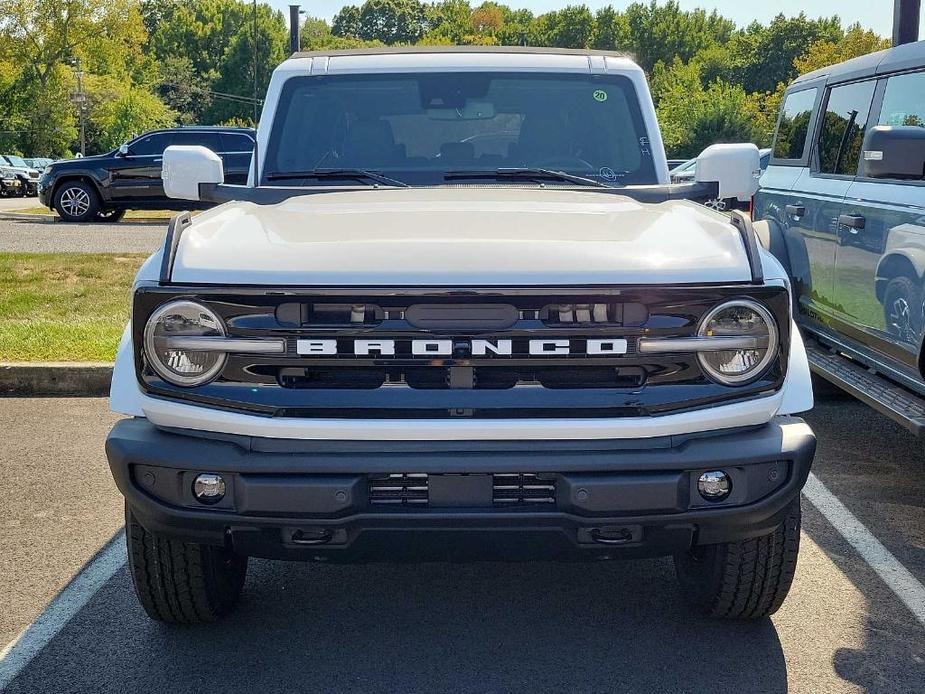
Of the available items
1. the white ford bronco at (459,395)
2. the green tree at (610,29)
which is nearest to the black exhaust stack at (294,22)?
the white ford bronco at (459,395)

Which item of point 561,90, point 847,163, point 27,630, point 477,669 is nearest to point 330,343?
point 477,669

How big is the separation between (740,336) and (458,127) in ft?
6.28

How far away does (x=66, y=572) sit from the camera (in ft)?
14.0

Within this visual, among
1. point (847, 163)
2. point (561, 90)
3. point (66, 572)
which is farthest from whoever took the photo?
point (847, 163)

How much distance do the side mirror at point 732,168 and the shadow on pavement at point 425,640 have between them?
1.47m

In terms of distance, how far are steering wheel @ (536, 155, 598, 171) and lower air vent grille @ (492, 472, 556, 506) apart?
1869mm

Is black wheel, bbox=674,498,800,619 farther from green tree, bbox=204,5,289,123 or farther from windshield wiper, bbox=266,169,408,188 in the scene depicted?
green tree, bbox=204,5,289,123

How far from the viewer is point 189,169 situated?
171 inches

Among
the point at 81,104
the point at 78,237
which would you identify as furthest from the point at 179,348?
the point at 81,104

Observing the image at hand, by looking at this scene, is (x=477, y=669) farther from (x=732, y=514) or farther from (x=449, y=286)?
(x=449, y=286)

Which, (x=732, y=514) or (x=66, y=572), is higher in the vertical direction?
(x=732, y=514)

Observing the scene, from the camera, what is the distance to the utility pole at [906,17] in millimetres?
11492

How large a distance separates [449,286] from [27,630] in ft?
6.15

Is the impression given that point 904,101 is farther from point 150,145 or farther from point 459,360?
point 150,145
